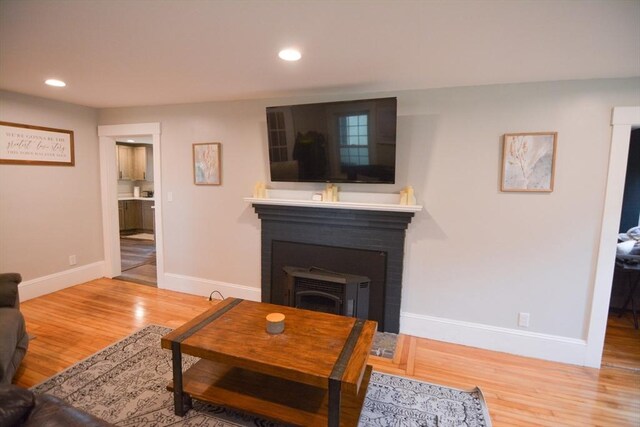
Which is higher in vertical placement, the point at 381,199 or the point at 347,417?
the point at 381,199

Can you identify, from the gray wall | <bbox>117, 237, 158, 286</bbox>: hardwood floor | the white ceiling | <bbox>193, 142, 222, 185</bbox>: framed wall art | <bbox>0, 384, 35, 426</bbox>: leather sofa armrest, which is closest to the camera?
<bbox>0, 384, 35, 426</bbox>: leather sofa armrest

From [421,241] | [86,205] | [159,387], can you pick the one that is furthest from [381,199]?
[86,205]

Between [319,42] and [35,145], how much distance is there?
347cm

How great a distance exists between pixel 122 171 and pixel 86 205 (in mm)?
3325

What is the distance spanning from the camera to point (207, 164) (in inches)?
→ 139

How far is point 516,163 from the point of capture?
8.30 ft

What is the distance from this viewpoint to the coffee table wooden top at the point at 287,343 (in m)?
1.57

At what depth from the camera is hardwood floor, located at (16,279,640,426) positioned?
6.63ft

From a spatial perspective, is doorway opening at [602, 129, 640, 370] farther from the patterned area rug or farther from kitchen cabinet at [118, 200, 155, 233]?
kitchen cabinet at [118, 200, 155, 233]

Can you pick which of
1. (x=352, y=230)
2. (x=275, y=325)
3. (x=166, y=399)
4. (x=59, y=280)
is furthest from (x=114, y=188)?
(x=275, y=325)

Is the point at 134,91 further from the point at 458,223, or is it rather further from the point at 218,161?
the point at 458,223

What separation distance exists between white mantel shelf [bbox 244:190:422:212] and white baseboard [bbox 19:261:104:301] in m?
2.55

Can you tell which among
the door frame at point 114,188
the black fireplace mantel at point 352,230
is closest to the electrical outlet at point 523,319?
the black fireplace mantel at point 352,230

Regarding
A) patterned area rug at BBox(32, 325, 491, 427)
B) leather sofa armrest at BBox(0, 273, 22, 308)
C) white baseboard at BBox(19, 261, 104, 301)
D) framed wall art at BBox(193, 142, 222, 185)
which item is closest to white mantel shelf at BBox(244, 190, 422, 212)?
framed wall art at BBox(193, 142, 222, 185)
